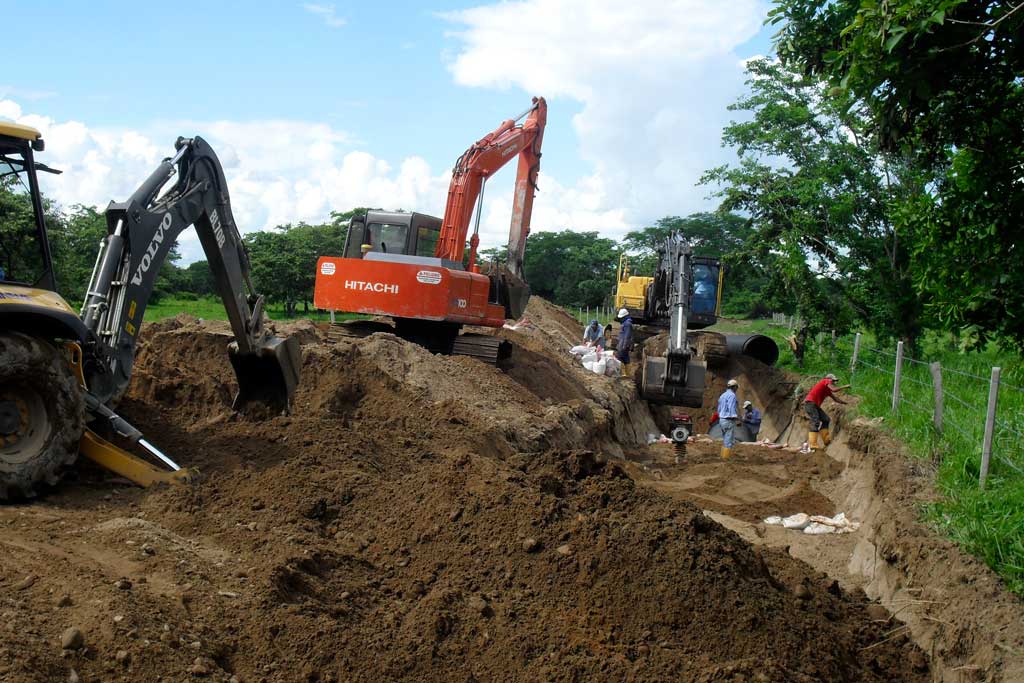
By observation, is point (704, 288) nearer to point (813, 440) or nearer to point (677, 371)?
point (677, 371)

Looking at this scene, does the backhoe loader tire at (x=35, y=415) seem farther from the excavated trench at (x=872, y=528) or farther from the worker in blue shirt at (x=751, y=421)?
the worker in blue shirt at (x=751, y=421)

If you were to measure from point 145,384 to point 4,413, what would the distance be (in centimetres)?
349

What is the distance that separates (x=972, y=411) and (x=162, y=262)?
7611 millimetres

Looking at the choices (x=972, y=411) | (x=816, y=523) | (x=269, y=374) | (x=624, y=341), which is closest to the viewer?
(x=269, y=374)

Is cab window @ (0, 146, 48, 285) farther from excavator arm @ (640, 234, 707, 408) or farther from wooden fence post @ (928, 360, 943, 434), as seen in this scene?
excavator arm @ (640, 234, 707, 408)

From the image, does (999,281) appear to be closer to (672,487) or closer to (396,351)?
(672,487)

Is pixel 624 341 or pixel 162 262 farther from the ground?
pixel 624 341

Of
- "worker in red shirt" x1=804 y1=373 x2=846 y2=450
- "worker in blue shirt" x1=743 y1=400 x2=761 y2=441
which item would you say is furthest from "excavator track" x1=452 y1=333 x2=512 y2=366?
"worker in blue shirt" x1=743 y1=400 x2=761 y2=441

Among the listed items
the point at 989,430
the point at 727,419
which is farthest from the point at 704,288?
the point at 989,430

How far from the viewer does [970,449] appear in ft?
25.8

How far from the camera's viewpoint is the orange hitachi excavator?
43.0 ft

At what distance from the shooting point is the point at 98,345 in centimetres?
625

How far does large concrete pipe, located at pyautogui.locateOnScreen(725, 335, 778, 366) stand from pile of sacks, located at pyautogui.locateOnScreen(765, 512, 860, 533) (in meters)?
11.2

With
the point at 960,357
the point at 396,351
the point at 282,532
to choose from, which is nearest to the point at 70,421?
the point at 282,532
